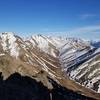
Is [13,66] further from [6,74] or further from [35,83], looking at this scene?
[35,83]

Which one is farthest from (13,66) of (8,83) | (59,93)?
(59,93)

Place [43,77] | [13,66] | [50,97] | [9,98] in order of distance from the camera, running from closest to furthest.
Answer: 1. [50,97]
2. [9,98]
3. [43,77]
4. [13,66]

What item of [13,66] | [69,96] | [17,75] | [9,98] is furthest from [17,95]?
[13,66]

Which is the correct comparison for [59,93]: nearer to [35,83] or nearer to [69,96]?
[69,96]

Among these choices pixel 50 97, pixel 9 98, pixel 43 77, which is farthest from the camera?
pixel 43 77

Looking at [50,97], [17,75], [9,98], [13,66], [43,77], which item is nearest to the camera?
[50,97]

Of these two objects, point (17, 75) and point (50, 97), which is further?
point (17, 75)

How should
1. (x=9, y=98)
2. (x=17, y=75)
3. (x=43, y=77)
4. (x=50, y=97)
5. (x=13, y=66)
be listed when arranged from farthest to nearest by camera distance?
(x=13, y=66), (x=43, y=77), (x=17, y=75), (x=9, y=98), (x=50, y=97)

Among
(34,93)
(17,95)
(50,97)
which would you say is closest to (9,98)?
(17,95)

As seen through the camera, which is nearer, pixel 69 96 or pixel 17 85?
pixel 69 96
